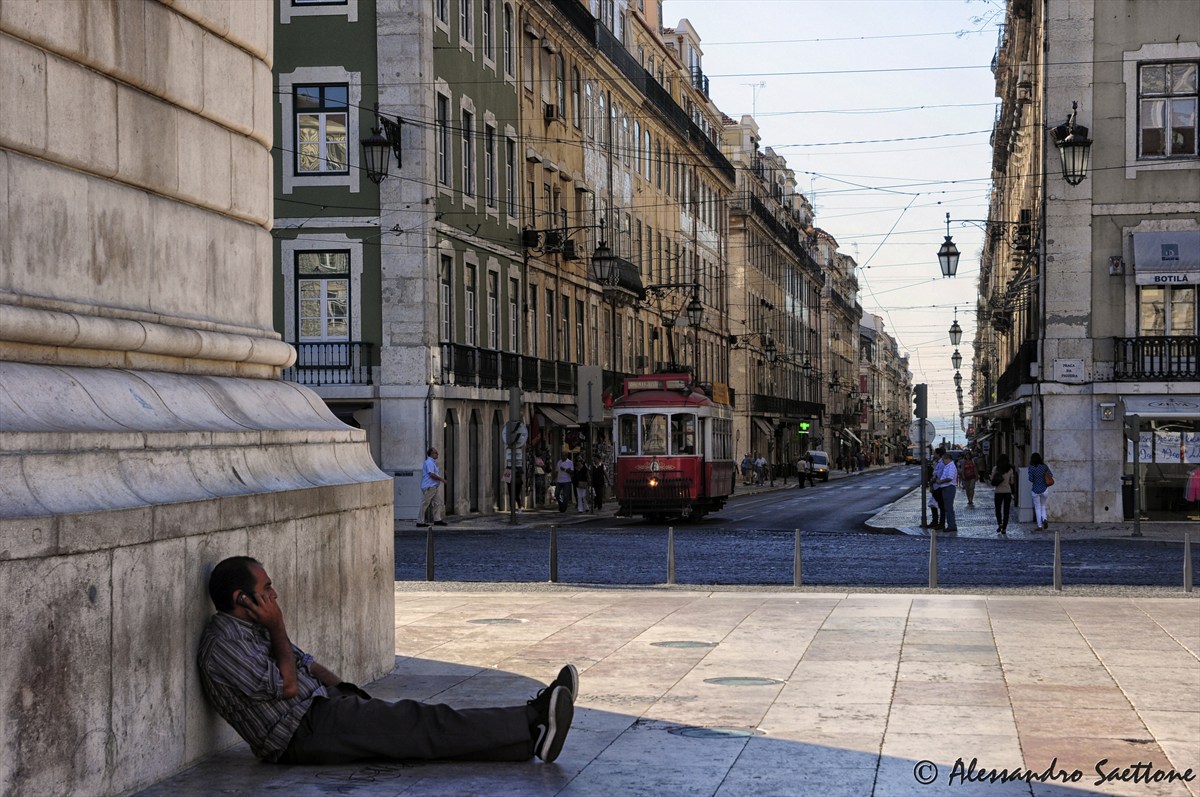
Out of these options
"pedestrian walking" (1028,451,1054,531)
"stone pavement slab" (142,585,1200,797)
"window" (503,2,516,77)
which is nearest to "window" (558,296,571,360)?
"window" (503,2,516,77)

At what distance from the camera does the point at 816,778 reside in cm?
754

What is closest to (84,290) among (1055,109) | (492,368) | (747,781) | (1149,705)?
(747,781)

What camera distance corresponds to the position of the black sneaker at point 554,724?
303 inches

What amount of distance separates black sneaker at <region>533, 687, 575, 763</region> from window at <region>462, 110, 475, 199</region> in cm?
3261

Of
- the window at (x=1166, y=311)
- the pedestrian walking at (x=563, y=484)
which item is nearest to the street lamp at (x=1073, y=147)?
the window at (x=1166, y=311)

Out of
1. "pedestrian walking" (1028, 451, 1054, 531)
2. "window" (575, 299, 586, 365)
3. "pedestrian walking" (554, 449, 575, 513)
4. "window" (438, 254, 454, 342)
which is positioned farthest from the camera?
"window" (575, 299, 586, 365)

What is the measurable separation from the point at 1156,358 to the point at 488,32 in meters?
18.9

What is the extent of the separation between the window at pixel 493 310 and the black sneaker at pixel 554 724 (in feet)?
112

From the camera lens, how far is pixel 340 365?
1426 inches

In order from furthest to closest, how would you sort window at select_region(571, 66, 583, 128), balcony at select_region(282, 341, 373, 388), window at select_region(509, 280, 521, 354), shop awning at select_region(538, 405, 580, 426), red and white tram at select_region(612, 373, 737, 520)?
window at select_region(571, 66, 583, 128) → shop awning at select_region(538, 405, 580, 426) → window at select_region(509, 280, 521, 354) → red and white tram at select_region(612, 373, 737, 520) → balcony at select_region(282, 341, 373, 388)

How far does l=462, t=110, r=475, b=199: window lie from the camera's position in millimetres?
39750

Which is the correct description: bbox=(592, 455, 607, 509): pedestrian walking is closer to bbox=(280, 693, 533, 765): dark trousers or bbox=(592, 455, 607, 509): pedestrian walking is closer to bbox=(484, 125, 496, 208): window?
bbox=(484, 125, 496, 208): window

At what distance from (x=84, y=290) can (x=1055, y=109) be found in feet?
95.1

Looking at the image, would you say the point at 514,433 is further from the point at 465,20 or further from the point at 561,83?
the point at 561,83
